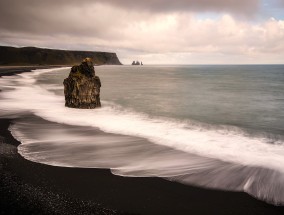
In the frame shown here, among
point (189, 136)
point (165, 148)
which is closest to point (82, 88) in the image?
point (189, 136)

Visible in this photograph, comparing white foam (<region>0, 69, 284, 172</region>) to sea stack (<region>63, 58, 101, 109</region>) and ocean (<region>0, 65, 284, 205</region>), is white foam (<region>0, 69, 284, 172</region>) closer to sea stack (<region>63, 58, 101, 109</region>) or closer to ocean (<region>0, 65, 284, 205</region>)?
ocean (<region>0, 65, 284, 205</region>)

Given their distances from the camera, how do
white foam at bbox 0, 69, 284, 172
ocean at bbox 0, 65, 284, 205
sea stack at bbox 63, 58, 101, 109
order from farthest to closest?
1. sea stack at bbox 63, 58, 101, 109
2. white foam at bbox 0, 69, 284, 172
3. ocean at bbox 0, 65, 284, 205

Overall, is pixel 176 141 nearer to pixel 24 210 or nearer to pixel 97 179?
pixel 97 179

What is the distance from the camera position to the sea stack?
1931cm

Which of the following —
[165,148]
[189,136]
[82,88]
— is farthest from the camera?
[82,88]

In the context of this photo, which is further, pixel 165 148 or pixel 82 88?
pixel 82 88

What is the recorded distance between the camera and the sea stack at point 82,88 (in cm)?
1931

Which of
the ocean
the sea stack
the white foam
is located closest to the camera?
the ocean

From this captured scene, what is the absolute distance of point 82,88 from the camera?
1923 cm

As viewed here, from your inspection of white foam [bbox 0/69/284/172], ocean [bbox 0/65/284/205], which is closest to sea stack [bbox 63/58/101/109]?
white foam [bbox 0/69/284/172]

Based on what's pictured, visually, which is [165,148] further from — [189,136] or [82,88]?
[82,88]

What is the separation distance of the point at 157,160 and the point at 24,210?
14.8 feet

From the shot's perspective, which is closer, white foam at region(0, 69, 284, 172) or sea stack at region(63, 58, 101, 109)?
white foam at region(0, 69, 284, 172)

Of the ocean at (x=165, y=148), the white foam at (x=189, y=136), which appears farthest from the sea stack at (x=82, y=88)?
the ocean at (x=165, y=148)
